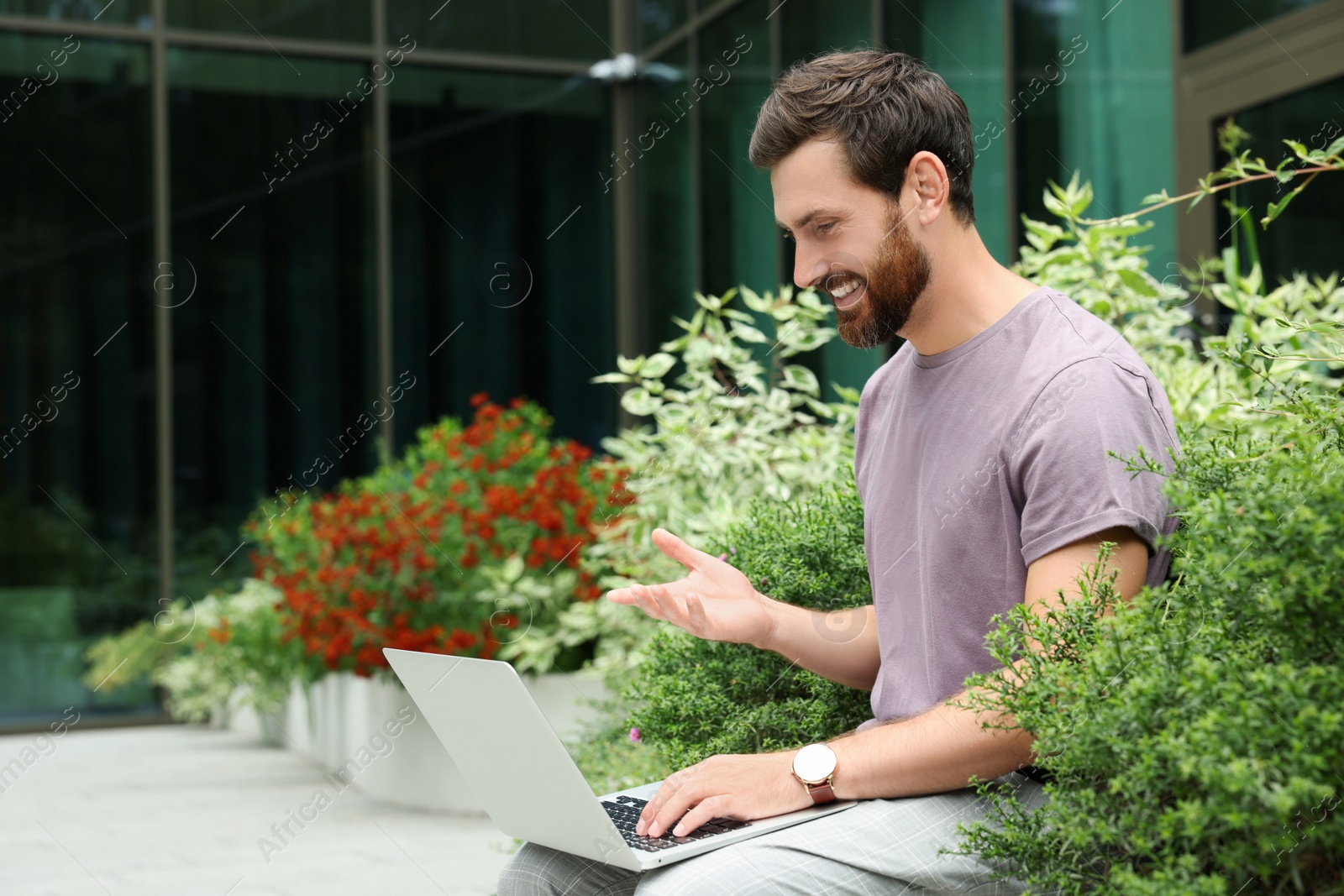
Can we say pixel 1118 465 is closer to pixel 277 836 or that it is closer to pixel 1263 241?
pixel 1263 241

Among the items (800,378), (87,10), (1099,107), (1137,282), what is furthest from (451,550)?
(87,10)

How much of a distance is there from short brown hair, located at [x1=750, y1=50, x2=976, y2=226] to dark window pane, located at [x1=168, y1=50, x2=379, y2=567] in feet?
20.7

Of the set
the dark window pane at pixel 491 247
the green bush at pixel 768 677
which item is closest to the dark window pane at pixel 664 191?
the dark window pane at pixel 491 247

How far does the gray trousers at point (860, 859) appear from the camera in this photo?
4.90 feet

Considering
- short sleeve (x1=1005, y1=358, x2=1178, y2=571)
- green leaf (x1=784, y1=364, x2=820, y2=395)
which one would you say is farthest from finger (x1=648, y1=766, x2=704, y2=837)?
green leaf (x1=784, y1=364, x2=820, y2=395)

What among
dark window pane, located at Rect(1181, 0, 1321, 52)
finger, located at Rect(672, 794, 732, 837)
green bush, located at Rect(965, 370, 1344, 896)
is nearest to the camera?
green bush, located at Rect(965, 370, 1344, 896)

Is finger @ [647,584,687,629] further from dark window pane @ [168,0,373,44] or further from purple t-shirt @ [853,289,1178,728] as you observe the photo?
dark window pane @ [168,0,373,44]

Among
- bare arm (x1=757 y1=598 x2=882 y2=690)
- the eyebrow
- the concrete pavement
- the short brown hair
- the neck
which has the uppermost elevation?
the short brown hair

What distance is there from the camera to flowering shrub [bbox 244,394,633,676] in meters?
4.84

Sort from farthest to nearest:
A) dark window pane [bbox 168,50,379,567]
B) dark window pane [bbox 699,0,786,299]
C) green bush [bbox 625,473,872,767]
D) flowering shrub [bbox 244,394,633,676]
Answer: dark window pane [bbox 168,50,379,567], dark window pane [bbox 699,0,786,299], flowering shrub [bbox 244,394,633,676], green bush [bbox 625,473,872,767]

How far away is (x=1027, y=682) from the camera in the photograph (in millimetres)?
1352

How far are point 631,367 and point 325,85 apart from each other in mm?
4952

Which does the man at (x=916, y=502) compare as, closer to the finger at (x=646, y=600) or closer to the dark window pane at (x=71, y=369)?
the finger at (x=646, y=600)

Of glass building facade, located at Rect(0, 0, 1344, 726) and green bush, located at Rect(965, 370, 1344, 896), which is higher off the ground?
glass building facade, located at Rect(0, 0, 1344, 726)
